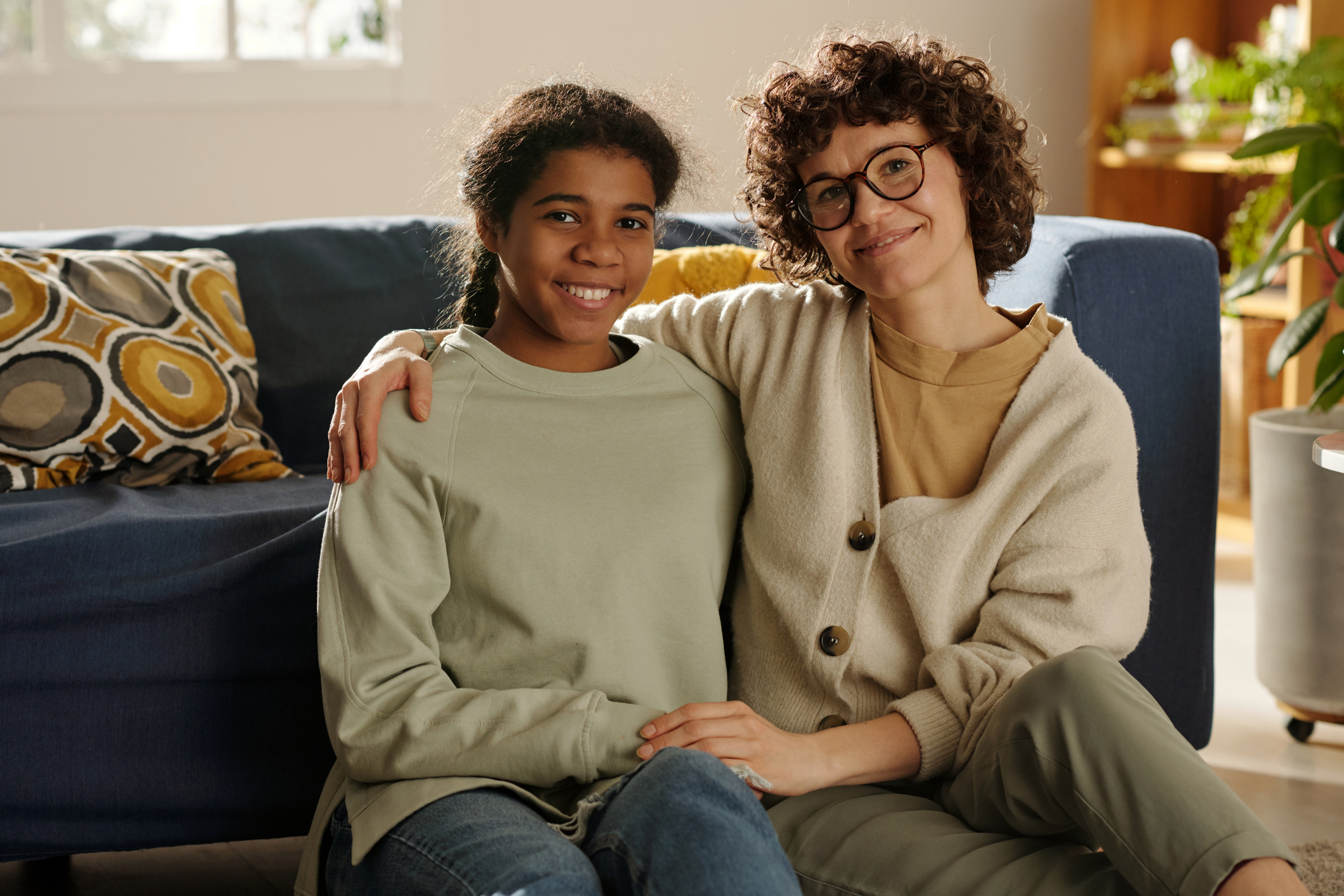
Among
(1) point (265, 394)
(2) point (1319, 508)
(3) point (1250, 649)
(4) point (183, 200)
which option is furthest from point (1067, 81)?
(1) point (265, 394)

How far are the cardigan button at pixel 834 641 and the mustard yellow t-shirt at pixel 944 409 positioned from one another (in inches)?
5.4

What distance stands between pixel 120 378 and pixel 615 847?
119 centimetres

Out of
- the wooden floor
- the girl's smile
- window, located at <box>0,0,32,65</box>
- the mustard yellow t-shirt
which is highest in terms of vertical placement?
window, located at <box>0,0,32,65</box>

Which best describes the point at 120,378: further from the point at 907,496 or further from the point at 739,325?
the point at 907,496

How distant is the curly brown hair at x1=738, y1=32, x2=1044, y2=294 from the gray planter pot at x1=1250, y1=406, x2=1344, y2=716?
0.90 meters

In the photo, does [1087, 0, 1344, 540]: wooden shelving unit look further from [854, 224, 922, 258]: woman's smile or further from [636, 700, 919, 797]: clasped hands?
[636, 700, 919, 797]: clasped hands

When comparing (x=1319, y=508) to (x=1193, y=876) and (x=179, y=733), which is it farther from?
(x=179, y=733)

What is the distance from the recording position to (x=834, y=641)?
1.21 metres

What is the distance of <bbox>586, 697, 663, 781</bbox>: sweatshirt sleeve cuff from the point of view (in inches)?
41.6

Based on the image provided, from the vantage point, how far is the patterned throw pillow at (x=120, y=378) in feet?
5.69

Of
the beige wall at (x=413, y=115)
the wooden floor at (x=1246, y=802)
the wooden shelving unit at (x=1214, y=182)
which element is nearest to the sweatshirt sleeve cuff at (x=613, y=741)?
the wooden floor at (x=1246, y=802)

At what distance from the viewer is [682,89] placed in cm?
137

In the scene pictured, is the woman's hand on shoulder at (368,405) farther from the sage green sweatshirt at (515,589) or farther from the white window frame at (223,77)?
the white window frame at (223,77)

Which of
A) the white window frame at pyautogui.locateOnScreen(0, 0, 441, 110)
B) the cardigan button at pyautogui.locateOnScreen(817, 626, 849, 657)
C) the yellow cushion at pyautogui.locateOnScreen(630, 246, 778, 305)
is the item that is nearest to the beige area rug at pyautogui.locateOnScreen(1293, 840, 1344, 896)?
the cardigan button at pyautogui.locateOnScreen(817, 626, 849, 657)
